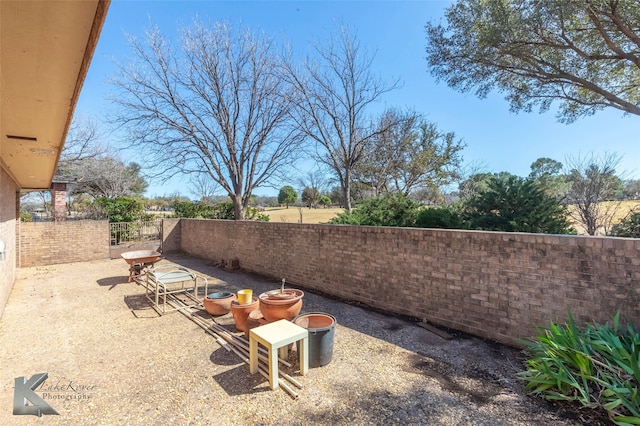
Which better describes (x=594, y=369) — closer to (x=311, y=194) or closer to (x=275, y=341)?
(x=275, y=341)

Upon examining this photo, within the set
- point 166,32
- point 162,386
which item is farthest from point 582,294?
point 166,32

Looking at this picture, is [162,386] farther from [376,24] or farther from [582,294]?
[376,24]

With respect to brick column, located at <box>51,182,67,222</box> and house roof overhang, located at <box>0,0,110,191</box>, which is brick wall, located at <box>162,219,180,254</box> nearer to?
brick column, located at <box>51,182,67,222</box>

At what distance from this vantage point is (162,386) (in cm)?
309

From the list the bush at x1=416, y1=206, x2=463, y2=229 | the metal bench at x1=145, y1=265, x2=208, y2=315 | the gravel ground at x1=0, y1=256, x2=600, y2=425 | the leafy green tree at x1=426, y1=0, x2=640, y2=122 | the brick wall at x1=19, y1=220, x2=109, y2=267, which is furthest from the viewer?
the brick wall at x1=19, y1=220, x2=109, y2=267

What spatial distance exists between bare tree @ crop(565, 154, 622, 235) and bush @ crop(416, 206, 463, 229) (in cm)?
397

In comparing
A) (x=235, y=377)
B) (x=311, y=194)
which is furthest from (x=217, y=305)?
(x=311, y=194)

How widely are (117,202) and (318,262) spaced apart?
38.5 ft

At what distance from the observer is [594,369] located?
9.00 ft

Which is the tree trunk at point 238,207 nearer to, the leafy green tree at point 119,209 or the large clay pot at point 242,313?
the leafy green tree at point 119,209

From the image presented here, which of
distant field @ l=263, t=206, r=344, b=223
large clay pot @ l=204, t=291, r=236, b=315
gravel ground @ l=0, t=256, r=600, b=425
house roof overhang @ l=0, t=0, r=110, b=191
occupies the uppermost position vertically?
house roof overhang @ l=0, t=0, r=110, b=191

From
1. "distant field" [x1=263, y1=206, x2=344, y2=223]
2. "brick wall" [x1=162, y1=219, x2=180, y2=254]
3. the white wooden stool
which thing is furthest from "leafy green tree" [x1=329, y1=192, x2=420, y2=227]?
"brick wall" [x1=162, y1=219, x2=180, y2=254]

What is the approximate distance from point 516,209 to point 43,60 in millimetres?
7577

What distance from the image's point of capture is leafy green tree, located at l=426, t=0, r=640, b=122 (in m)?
6.28
